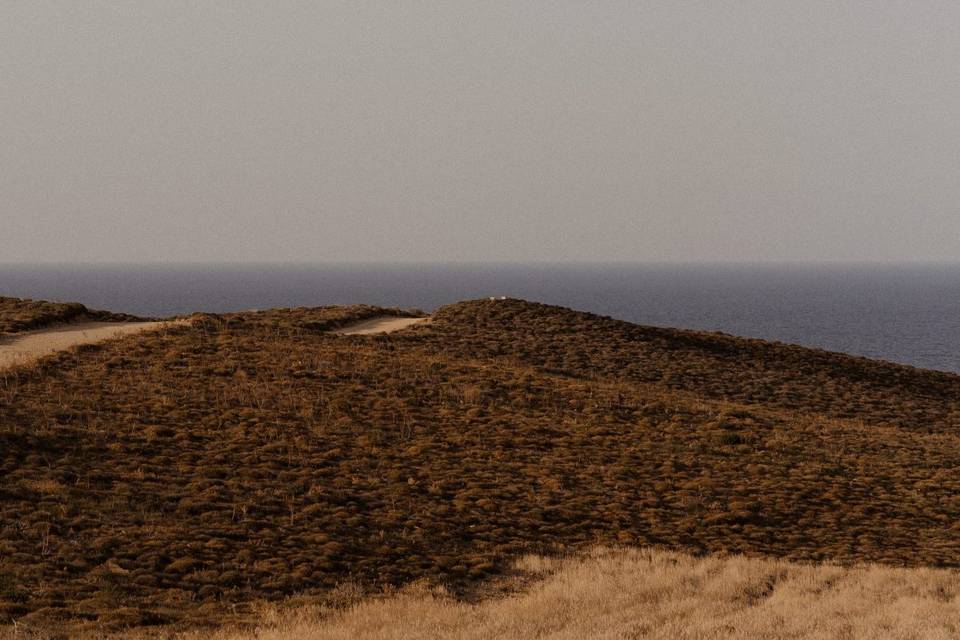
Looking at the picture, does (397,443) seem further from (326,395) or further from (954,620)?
(954,620)

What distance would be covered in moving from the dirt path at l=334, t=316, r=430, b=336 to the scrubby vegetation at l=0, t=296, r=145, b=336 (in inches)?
414

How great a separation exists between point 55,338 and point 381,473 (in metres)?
18.7

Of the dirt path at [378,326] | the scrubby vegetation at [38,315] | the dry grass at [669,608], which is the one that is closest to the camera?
the dry grass at [669,608]

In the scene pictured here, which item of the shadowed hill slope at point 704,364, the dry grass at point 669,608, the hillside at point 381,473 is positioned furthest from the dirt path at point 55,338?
the dry grass at point 669,608

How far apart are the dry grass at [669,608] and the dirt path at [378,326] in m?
28.2

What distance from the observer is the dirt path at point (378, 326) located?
45281mm

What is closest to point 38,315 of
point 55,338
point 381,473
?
point 55,338

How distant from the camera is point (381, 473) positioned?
22766mm

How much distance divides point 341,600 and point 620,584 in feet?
16.5

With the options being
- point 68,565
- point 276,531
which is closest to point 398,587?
point 276,531

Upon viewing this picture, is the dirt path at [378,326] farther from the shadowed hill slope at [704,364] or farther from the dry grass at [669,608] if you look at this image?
the dry grass at [669,608]

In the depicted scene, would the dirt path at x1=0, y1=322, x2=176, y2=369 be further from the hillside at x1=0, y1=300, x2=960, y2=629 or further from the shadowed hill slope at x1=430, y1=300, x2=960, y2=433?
the shadowed hill slope at x1=430, y1=300, x2=960, y2=433

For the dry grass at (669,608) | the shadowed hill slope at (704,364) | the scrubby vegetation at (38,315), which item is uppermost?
the scrubby vegetation at (38,315)

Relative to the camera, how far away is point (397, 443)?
25.3 metres
